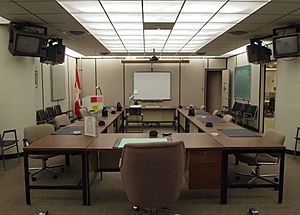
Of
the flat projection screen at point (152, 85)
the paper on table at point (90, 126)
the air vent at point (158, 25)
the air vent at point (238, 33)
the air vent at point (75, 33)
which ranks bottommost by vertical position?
the paper on table at point (90, 126)

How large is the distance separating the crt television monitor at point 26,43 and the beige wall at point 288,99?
16.1 ft

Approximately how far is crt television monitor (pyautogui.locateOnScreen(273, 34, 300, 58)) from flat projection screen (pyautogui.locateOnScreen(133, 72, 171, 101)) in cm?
609

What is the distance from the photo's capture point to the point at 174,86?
11.2 m

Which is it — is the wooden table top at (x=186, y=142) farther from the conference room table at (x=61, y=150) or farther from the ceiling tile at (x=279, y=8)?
the ceiling tile at (x=279, y=8)

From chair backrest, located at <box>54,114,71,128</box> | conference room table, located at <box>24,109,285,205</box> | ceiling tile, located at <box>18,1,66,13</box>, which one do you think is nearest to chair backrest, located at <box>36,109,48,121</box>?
chair backrest, located at <box>54,114,71,128</box>

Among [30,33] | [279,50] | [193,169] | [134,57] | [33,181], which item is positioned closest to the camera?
[193,169]

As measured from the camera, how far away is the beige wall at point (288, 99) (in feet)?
18.5

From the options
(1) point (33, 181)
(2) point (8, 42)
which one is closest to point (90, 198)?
(1) point (33, 181)

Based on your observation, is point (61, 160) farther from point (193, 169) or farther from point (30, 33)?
point (193, 169)

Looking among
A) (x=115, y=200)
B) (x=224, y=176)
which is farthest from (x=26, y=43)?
(x=224, y=176)

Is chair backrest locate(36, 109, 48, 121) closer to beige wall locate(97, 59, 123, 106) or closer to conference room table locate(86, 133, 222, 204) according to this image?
conference room table locate(86, 133, 222, 204)

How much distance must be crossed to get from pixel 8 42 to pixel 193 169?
420 centimetres

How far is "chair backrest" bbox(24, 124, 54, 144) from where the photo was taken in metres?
4.09

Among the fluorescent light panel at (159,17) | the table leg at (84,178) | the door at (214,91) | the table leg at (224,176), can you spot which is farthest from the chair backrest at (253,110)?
the table leg at (84,178)
